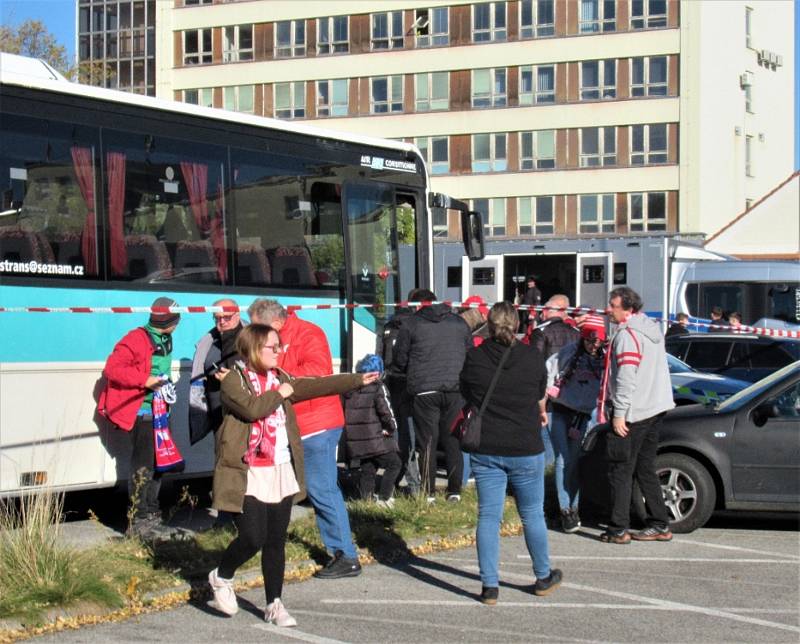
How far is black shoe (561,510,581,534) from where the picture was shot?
1051 centimetres

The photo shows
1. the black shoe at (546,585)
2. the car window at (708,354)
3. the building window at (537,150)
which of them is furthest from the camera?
the building window at (537,150)

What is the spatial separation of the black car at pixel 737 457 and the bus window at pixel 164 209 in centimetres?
427

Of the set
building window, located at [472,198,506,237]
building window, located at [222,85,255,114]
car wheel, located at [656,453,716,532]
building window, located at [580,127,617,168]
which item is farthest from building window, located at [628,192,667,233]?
car wheel, located at [656,453,716,532]

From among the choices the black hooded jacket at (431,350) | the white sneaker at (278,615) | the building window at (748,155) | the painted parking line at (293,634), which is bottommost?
the painted parking line at (293,634)

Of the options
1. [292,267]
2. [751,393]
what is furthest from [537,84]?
[751,393]

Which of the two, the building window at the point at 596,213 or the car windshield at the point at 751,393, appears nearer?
the car windshield at the point at 751,393

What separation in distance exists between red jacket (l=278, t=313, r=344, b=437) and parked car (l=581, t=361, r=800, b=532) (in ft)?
11.0

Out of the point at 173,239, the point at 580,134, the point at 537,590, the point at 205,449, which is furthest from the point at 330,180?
the point at 580,134

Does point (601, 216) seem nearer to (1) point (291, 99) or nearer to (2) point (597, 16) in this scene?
(2) point (597, 16)

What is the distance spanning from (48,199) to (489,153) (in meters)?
48.3

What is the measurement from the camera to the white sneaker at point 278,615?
714 cm

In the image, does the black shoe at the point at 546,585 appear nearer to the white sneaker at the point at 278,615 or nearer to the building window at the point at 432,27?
the white sneaker at the point at 278,615

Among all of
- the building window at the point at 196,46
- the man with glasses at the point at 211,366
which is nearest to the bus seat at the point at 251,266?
the man with glasses at the point at 211,366

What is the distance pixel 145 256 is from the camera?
435 inches
